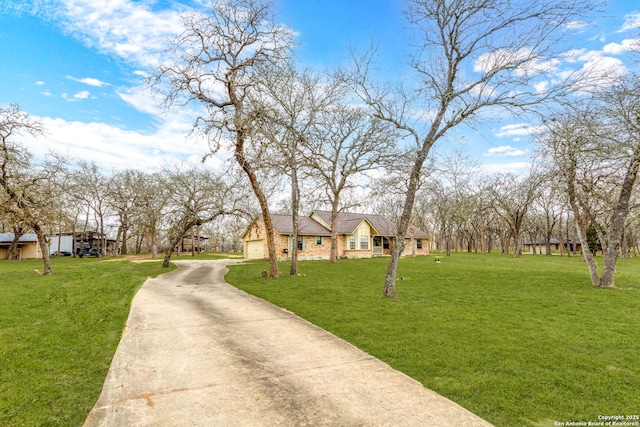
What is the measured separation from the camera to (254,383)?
4.20 m

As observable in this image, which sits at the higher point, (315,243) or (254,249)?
(315,243)

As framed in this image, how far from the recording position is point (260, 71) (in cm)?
1434

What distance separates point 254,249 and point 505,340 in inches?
1242

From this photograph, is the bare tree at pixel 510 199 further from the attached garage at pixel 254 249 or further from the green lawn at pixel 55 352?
the green lawn at pixel 55 352

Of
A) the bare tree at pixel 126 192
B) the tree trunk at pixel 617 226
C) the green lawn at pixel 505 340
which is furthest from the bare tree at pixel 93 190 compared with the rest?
the tree trunk at pixel 617 226

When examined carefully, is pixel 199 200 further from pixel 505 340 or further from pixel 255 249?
pixel 505 340

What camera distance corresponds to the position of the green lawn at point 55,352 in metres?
3.59

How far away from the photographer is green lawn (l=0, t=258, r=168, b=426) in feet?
11.8

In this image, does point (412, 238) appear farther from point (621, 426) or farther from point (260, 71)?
point (621, 426)

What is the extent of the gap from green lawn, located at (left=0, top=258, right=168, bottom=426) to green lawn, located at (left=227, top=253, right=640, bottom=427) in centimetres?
413

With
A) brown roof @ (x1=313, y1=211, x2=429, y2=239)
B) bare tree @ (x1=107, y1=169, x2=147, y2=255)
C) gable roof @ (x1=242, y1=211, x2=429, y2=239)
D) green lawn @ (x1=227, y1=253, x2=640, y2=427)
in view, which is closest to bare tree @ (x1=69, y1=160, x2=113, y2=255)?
bare tree @ (x1=107, y1=169, x2=147, y2=255)

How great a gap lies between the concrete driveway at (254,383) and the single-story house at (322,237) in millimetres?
24360

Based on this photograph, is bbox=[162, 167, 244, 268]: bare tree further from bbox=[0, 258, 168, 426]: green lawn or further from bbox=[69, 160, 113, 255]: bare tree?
bbox=[69, 160, 113, 255]: bare tree

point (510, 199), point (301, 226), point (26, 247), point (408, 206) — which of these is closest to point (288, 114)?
point (408, 206)
